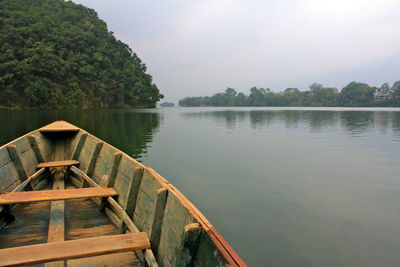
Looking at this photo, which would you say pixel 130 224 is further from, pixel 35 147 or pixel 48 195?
pixel 35 147

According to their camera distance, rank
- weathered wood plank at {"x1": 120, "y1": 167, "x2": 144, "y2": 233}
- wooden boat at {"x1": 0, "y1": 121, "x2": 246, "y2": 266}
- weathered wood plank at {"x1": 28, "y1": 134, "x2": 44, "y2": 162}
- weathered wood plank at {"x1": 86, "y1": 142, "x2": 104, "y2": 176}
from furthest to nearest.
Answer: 1. weathered wood plank at {"x1": 28, "y1": 134, "x2": 44, "y2": 162}
2. weathered wood plank at {"x1": 86, "y1": 142, "x2": 104, "y2": 176}
3. weathered wood plank at {"x1": 120, "y1": 167, "x2": 144, "y2": 233}
4. wooden boat at {"x1": 0, "y1": 121, "x2": 246, "y2": 266}

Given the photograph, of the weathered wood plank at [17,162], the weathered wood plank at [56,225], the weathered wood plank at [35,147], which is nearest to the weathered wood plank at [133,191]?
the weathered wood plank at [56,225]

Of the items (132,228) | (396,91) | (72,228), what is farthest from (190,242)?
A: (396,91)

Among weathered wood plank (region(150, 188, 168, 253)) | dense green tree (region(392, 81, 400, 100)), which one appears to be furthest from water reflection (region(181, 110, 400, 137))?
dense green tree (region(392, 81, 400, 100))

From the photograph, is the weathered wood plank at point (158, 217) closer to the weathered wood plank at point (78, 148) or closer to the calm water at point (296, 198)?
Result: the calm water at point (296, 198)

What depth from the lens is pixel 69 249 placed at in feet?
8.53

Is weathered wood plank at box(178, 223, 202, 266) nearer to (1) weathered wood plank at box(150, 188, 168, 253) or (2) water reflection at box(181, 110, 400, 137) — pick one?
(1) weathered wood plank at box(150, 188, 168, 253)

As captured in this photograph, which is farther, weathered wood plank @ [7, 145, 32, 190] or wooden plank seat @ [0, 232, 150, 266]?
weathered wood plank @ [7, 145, 32, 190]

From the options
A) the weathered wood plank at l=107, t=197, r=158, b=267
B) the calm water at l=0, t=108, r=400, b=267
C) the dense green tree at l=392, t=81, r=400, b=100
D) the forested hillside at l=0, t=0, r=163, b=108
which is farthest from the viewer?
the dense green tree at l=392, t=81, r=400, b=100

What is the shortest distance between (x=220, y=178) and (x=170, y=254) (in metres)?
7.26

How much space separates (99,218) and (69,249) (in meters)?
1.79

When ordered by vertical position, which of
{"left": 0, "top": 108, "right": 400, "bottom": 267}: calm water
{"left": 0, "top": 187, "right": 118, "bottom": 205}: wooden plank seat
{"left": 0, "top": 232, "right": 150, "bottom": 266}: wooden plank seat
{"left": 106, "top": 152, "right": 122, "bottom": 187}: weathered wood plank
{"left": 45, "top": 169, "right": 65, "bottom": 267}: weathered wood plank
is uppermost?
{"left": 106, "top": 152, "right": 122, "bottom": 187}: weathered wood plank

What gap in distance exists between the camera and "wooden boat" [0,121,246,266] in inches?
94.2

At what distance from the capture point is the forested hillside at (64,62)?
58375mm
